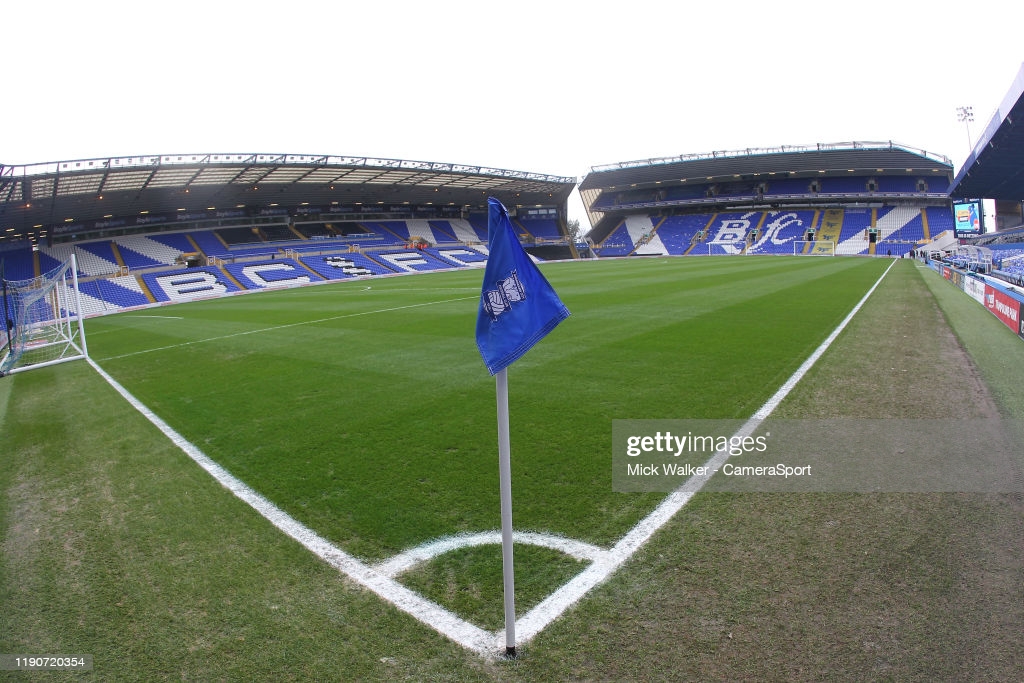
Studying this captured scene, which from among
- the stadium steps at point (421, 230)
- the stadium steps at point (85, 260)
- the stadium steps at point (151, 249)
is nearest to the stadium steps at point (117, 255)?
the stadium steps at point (151, 249)

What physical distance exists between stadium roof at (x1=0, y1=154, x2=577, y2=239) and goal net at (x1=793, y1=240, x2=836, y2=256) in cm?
2917

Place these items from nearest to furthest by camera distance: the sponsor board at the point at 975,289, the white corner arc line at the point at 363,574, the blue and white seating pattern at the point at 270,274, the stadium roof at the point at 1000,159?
the white corner arc line at the point at 363,574 → the sponsor board at the point at 975,289 → the stadium roof at the point at 1000,159 → the blue and white seating pattern at the point at 270,274

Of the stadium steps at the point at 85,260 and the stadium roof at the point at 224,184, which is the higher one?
the stadium roof at the point at 224,184

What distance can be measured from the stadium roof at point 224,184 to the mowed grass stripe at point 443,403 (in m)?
26.1

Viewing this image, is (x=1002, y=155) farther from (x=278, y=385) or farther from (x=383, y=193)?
(x=383, y=193)

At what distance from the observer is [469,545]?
3660 mm

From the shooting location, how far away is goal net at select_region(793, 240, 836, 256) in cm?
5656

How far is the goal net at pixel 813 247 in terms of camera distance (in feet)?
186

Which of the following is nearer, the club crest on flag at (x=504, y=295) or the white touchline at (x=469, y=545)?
the club crest on flag at (x=504, y=295)

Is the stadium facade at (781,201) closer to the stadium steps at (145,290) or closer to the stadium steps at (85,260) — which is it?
the stadium steps at (145,290)

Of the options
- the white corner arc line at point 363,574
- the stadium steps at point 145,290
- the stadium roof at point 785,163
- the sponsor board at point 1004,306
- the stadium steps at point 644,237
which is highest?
the stadium roof at point 785,163

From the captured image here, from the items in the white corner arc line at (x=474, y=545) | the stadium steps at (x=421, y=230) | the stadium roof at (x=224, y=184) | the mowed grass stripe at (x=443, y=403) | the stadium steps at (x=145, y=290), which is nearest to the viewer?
the white corner arc line at (x=474, y=545)

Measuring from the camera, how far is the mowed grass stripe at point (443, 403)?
4168 millimetres

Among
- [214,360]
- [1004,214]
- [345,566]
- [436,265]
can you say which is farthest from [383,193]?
[1004,214]
